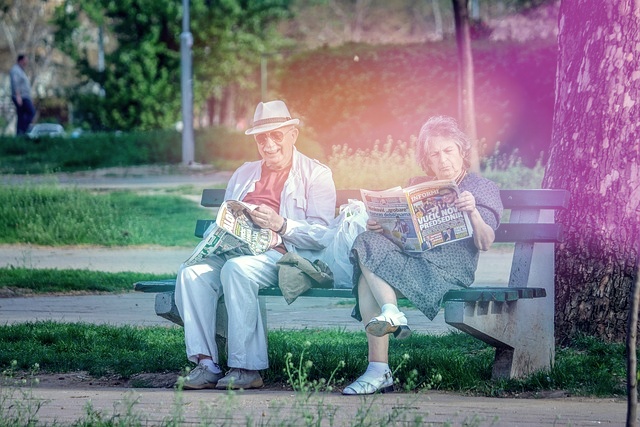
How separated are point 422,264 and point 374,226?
0.93ft

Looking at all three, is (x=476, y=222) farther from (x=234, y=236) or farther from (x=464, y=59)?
(x=464, y=59)

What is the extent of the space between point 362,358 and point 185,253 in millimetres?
6068

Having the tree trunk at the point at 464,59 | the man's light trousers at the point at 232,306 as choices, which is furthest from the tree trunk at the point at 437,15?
the man's light trousers at the point at 232,306

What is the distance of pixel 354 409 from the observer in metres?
5.39

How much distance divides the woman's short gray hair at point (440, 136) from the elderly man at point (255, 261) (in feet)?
2.03

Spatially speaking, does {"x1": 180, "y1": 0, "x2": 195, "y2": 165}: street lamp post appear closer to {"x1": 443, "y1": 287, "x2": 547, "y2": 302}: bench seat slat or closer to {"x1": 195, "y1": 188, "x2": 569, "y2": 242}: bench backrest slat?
{"x1": 195, "y1": 188, "x2": 569, "y2": 242}: bench backrest slat

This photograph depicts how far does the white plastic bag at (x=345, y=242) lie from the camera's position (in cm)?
632

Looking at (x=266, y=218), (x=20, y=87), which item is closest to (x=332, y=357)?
(x=266, y=218)

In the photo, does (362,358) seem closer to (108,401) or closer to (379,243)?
(379,243)

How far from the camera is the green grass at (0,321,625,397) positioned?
19.5 ft

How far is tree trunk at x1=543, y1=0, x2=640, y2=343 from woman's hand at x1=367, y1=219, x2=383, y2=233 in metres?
1.22

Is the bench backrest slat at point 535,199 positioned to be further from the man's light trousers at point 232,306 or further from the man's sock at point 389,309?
the man's light trousers at point 232,306

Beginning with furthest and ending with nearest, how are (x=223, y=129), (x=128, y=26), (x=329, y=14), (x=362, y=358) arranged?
1. (x=329, y=14)
2. (x=128, y=26)
3. (x=223, y=129)
4. (x=362, y=358)

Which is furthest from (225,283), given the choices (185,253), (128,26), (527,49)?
(128,26)
